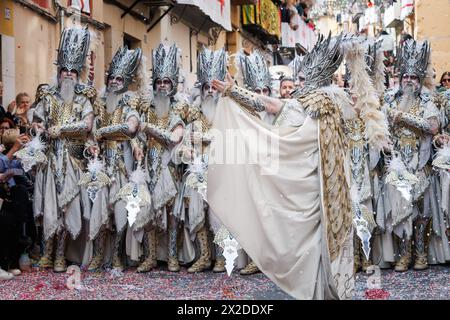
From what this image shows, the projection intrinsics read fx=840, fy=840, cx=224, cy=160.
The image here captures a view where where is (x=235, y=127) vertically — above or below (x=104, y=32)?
below

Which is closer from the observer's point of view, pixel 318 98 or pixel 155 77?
pixel 318 98

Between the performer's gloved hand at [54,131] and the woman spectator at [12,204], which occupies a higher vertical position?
the performer's gloved hand at [54,131]

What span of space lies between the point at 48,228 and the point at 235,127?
284cm

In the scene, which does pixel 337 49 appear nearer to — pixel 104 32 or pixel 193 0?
pixel 104 32

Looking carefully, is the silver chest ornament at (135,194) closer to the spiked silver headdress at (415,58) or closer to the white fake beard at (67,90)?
the white fake beard at (67,90)

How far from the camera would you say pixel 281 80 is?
9477 millimetres

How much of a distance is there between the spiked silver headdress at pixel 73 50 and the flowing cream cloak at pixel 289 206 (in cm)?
275

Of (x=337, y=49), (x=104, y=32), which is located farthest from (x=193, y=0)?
(x=337, y=49)

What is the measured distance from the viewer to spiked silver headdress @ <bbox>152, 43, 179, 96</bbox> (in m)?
8.46

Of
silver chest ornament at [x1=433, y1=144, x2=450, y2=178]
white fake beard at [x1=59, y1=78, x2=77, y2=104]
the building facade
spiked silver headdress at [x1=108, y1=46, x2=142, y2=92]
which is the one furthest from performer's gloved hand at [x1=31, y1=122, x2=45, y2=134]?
silver chest ornament at [x1=433, y1=144, x2=450, y2=178]

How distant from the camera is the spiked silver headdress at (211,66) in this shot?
8.65 metres

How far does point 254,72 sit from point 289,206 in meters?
3.22

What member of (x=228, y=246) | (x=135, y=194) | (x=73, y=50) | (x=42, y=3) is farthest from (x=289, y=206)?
(x=42, y=3)

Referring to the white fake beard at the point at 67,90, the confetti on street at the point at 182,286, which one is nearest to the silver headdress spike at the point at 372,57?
the confetti on street at the point at 182,286
